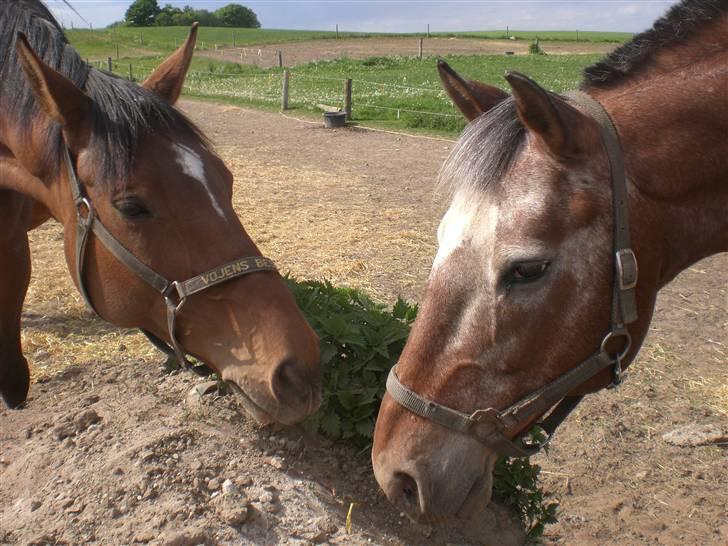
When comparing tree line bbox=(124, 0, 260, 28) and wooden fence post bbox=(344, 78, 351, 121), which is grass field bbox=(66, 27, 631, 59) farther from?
wooden fence post bbox=(344, 78, 351, 121)

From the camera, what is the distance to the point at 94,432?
3.31 meters

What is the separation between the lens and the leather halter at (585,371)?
188 centimetres

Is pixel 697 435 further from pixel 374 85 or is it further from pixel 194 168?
pixel 374 85

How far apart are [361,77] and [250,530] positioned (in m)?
26.5

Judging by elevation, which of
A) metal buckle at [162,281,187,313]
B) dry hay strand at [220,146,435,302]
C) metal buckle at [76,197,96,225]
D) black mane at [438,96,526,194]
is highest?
black mane at [438,96,526,194]

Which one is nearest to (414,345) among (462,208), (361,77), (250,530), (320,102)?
(462,208)

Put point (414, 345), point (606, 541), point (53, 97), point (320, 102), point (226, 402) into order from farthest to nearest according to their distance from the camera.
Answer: point (320, 102) → point (226, 402) → point (606, 541) → point (53, 97) → point (414, 345)

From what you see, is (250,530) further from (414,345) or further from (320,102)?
(320,102)

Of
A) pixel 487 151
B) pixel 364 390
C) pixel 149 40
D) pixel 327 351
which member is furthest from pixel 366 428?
pixel 149 40

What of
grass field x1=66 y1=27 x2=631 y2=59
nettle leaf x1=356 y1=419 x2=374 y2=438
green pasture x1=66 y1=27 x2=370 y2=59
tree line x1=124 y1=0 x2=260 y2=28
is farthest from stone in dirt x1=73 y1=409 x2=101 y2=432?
tree line x1=124 y1=0 x2=260 y2=28

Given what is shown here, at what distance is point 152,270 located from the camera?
8.45 ft

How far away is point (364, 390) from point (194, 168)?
125cm

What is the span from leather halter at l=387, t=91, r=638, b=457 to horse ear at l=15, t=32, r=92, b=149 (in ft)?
5.30

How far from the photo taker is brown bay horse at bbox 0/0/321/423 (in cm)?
244
